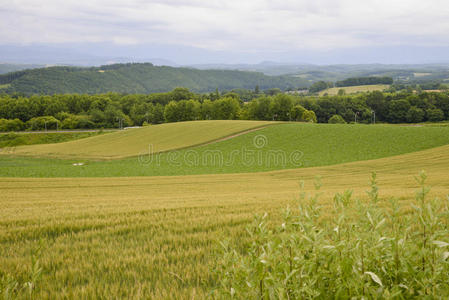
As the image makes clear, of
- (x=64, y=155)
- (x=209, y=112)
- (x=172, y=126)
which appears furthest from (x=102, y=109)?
(x=64, y=155)

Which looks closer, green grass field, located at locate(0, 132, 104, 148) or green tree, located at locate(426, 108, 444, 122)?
green grass field, located at locate(0, 132, 104, 148)

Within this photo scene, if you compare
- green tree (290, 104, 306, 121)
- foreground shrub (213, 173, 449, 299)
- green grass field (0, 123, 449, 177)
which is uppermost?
foreground shrub (213, 173, 449, 299)

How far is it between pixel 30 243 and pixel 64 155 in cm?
5704

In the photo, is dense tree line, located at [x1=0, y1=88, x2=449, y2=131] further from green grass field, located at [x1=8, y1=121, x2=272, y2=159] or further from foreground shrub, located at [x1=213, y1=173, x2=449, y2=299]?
foreground shrub, located at [x1=213, y1=173, x2=449, y2=299]

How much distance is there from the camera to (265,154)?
48.9 metres

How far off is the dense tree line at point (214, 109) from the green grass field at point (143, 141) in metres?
35.3

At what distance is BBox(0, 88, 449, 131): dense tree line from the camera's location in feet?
339

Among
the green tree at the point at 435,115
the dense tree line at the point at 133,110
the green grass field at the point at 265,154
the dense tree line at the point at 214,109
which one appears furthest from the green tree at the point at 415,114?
the green grass field at the point at 265,154

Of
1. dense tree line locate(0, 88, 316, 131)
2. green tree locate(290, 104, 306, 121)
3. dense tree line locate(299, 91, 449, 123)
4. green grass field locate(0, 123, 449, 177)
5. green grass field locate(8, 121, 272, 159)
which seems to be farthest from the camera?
dense tree line locate(0, 88, 316, 131)

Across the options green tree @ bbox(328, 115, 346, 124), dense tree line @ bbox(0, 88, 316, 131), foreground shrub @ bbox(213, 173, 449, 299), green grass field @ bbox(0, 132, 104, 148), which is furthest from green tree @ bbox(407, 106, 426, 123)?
foreground shrub @ bbox(213, 173, 449, 299)

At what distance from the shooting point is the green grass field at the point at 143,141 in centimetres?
5578

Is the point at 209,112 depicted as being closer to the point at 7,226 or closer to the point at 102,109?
the point at 102,109

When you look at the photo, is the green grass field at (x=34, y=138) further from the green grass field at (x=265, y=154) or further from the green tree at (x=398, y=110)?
the green tree at (x=398, y=110)

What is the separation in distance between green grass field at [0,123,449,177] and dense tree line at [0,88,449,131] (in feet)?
150
